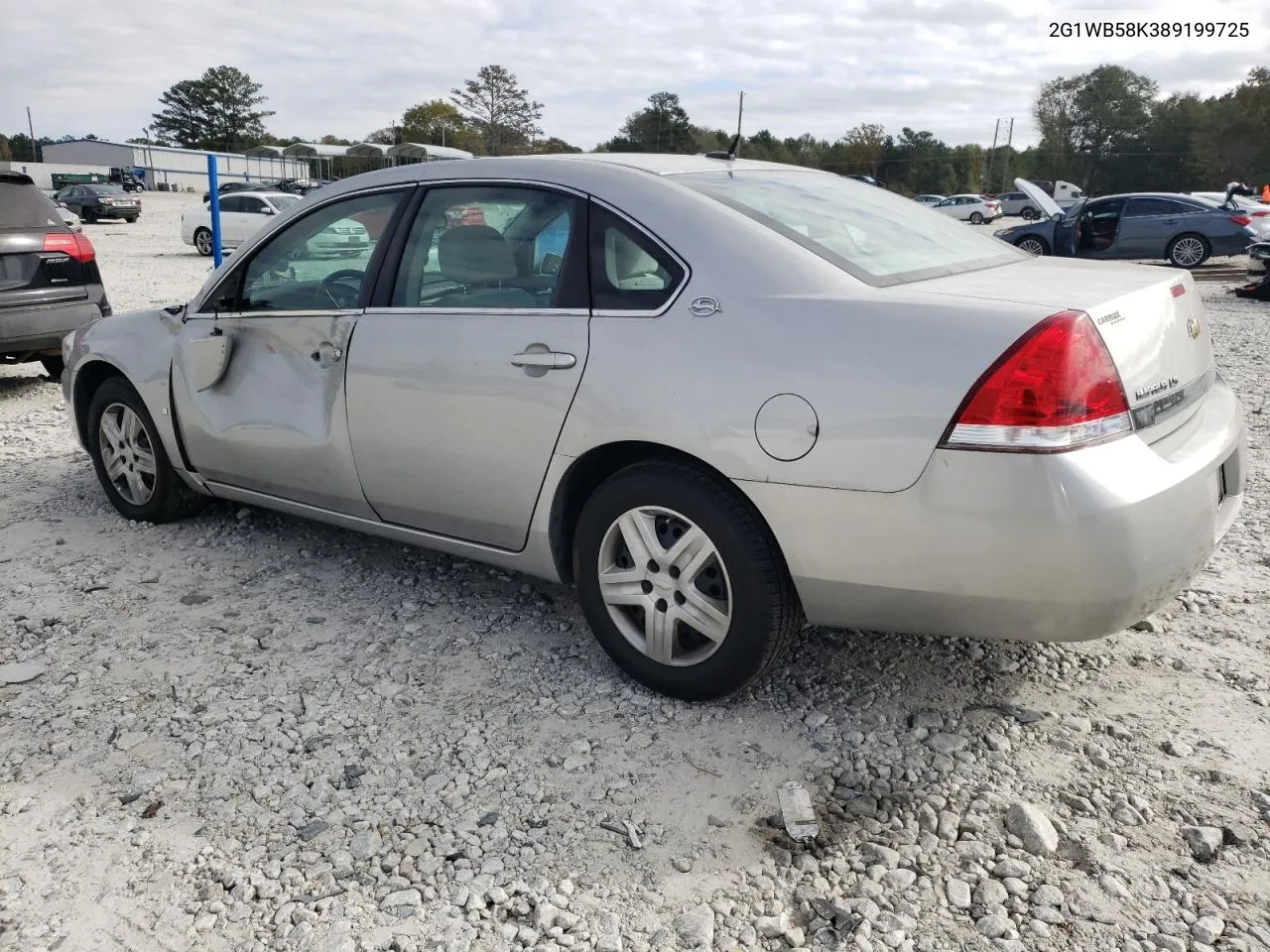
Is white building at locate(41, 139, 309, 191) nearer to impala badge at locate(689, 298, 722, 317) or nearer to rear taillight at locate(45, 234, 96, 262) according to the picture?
rear taillight at locate(45, 234, 96, 262)

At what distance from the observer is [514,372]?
3160 mm

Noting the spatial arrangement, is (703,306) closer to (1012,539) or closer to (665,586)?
(665,586)

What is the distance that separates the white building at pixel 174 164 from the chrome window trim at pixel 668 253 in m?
64.6

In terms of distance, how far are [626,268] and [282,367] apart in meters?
1.59

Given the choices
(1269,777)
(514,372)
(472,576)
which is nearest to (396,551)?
(472,576)

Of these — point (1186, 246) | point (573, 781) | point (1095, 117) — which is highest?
point (1095, 117)

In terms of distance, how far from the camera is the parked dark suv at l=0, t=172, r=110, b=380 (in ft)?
23.3

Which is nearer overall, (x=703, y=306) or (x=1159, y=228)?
(x=703, y=306)

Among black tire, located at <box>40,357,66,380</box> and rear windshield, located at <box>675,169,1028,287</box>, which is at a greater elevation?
rear windshield, located at <box>675,169,1028,287</box>

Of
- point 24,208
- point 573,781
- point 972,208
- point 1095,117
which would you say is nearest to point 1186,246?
point 24,208

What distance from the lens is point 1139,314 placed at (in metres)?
2.67

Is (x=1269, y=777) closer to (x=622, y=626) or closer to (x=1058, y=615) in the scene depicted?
(x=1058, y=615)

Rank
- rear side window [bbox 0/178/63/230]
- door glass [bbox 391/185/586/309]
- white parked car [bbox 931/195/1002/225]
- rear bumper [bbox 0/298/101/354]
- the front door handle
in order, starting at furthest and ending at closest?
white parked car [bbox 931/195/1002/225], rear side window [bbox 0/178/63/230], rear bumper [bbox 0/298/101/354], the front door handle, door glass [bbox 391/185/586/309]

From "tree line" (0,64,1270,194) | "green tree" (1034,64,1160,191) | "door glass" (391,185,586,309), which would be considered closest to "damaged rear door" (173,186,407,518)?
"door glass" (391,185,586,309)
